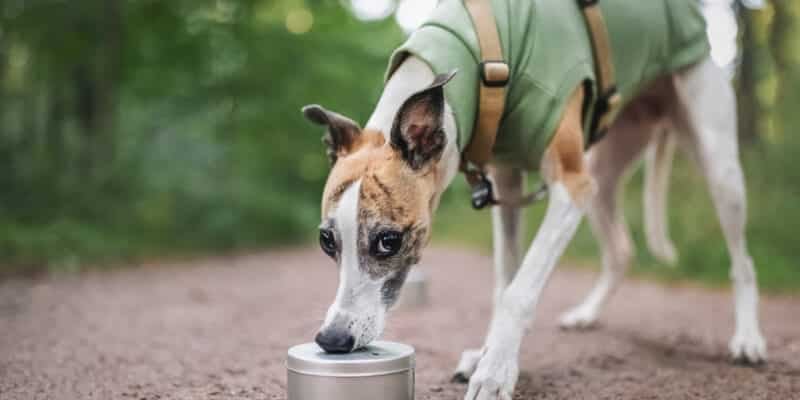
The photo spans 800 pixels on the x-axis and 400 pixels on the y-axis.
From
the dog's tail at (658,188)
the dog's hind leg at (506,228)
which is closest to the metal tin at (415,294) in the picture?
the dog's tail at (658,188)

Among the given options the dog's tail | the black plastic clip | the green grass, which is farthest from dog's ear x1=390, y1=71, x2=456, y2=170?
the green grass

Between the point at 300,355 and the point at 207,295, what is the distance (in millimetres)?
4250

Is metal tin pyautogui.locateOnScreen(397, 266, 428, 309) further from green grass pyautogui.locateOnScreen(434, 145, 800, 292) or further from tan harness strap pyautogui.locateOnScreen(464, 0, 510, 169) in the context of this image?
tan harness strap pyautogui.locateOnScreen(464, 0, 510, 169)

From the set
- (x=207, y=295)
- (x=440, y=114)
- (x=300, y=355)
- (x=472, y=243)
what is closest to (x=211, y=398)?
(x=300, y=355)

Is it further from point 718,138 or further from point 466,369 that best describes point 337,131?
point 718,138

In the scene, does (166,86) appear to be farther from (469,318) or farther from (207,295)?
(469,318)

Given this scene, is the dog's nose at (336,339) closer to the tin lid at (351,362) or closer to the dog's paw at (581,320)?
the tin lid at (351,362)

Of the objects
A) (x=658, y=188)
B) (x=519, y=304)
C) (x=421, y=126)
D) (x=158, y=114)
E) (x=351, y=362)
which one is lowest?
(x=351, y=362)

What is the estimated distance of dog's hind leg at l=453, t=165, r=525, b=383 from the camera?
12.8ft

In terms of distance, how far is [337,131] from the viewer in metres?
2.94

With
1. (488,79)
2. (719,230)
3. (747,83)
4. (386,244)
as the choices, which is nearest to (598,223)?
(488,79)

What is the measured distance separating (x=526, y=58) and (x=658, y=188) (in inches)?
90.8

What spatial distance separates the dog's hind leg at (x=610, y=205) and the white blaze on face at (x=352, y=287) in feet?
8.59

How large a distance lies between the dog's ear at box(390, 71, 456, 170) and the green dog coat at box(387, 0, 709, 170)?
0.22 metres
